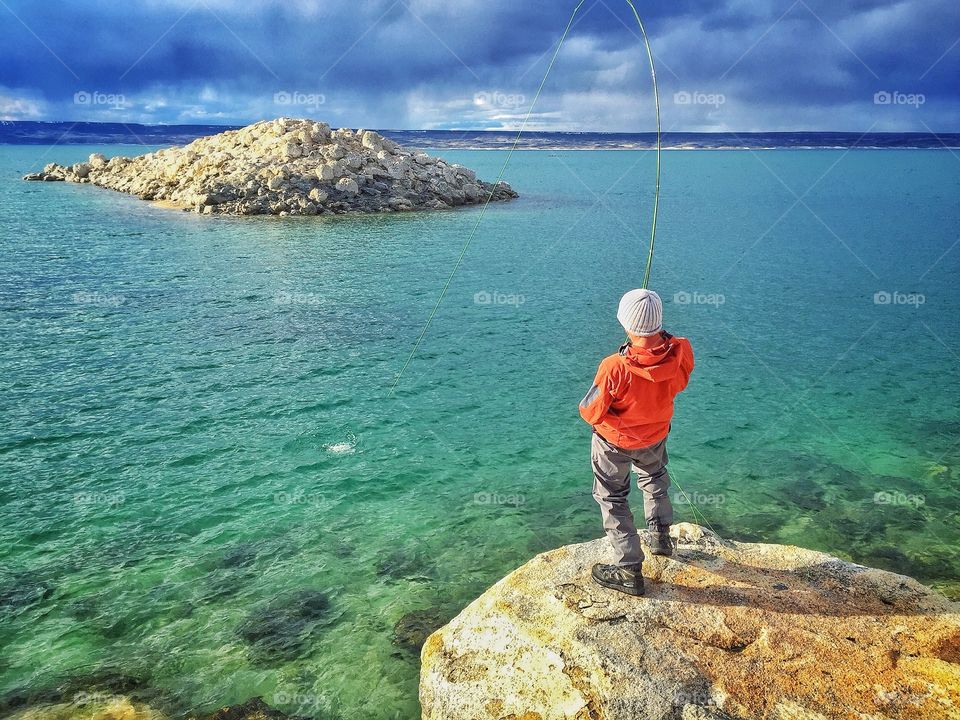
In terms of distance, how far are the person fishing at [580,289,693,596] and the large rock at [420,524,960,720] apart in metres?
0.34

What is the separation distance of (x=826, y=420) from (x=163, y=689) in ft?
29.3

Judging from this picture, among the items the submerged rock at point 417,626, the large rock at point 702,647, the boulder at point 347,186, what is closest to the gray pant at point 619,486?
the large rock at point 702,647

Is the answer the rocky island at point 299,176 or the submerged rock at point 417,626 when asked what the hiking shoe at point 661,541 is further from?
the rocky island at point 299,176

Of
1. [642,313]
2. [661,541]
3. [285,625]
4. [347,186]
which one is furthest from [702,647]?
[347,186]

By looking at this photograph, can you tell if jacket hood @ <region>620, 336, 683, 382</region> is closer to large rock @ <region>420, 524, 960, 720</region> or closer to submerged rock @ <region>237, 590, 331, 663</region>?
large rock @ <region>420, 524, 960, 720</region>

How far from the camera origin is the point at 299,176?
108 feet

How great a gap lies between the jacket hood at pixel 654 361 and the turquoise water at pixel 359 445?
8.87ft

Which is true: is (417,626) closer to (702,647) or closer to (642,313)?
(702,647)

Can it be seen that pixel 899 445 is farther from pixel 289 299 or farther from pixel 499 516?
pixel 289 299

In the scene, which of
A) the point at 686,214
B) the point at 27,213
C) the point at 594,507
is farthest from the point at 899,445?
the point at 27,213

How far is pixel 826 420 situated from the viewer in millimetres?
10258

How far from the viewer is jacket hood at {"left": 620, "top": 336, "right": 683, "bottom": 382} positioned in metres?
4.78

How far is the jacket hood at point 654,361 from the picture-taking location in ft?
15.7

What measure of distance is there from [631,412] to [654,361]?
1.27 feet
